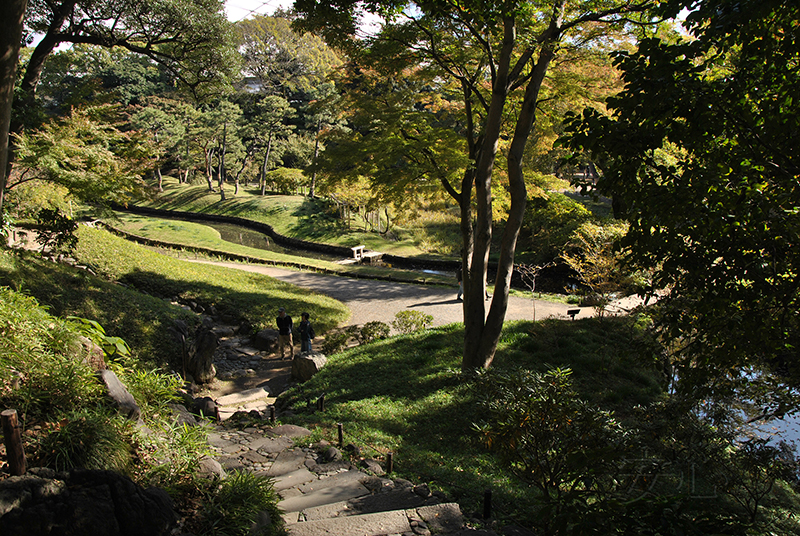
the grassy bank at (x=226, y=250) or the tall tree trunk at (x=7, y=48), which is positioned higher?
the tall tree trunk at (x=7, y=48)

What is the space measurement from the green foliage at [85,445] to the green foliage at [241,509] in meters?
0.70

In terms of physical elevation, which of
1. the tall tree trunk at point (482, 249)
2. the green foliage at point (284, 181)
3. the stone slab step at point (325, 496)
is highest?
the green foliage at point (284, 181)

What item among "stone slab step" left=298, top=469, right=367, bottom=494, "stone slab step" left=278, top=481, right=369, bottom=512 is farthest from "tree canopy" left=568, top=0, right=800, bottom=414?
"stone slab step" left=298, top=469, right=367, bottom=494

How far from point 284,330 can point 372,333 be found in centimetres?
214

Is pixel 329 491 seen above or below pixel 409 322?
below

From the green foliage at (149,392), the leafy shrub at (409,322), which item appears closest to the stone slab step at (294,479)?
the green foliage at (149,392)

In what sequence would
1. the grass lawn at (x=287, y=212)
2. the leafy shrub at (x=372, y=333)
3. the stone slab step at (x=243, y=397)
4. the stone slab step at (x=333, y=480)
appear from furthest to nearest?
the grass lawn at (x=287, y=212) → the leafy shrub at (x=372, y=333) → the stone slab step at (x=243, y=397) → the stone slab step at (x=333, y=480)

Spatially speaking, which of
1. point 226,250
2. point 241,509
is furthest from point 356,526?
point 226,250

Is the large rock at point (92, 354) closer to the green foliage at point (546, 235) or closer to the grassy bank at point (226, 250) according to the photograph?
the grassy bank at point (226, 250)

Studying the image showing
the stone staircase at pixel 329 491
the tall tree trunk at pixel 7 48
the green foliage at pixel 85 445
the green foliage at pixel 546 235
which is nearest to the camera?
the green foliage at pixel 85 445

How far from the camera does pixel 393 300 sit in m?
16.0

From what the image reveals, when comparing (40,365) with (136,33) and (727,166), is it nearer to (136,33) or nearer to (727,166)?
(727,166)

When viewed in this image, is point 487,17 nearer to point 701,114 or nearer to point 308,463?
point 701,114

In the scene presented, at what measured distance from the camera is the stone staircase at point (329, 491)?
3346 millimetres
